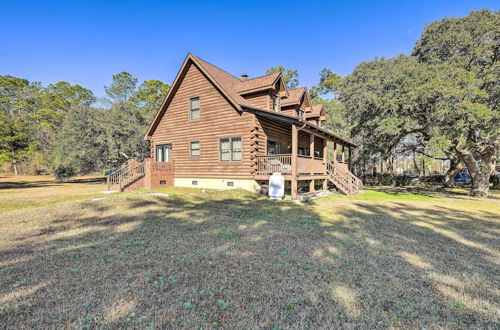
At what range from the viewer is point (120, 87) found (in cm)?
4294

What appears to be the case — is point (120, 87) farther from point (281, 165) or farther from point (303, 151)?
point (281, 165)

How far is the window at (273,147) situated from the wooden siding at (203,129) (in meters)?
2.18

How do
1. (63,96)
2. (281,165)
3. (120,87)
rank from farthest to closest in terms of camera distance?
1. (63,96)
2. (120,87)
3. (281,165)

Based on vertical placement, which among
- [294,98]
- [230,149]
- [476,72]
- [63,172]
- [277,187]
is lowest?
[277,187]

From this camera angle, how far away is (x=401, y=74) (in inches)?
583

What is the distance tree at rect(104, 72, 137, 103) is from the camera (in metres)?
42.7

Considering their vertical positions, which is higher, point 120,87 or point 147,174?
point 120,87

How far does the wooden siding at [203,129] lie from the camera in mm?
14141

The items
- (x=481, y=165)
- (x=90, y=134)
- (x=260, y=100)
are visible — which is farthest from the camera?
(x=90, y=134)

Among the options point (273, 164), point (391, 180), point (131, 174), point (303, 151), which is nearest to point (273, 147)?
point (273, 164)

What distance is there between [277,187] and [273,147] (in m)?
4.55

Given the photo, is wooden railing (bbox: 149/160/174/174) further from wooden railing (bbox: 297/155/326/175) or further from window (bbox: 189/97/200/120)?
wooden railing (bbox: 297/155/326/175)

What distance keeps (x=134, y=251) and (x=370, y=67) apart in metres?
28.1

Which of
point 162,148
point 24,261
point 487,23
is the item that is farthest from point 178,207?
point 487,23
